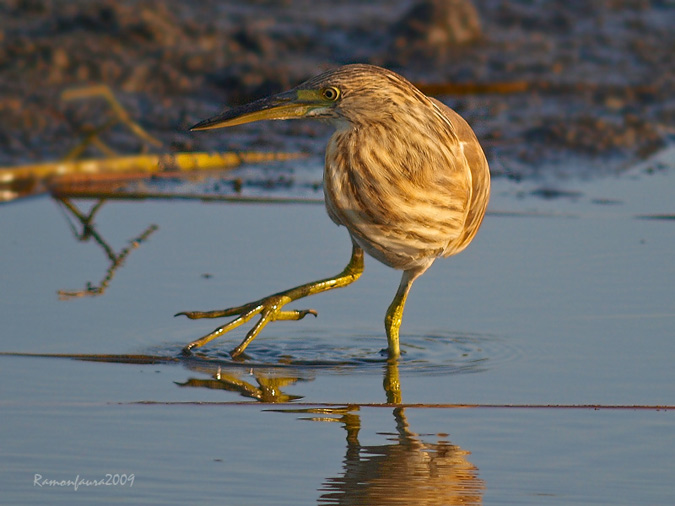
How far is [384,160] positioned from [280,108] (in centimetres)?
39

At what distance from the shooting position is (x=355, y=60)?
10.4 m

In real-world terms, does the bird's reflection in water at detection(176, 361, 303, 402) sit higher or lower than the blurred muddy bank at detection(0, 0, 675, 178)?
lower

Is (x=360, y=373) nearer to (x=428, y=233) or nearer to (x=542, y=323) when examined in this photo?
(x=428, y=233)

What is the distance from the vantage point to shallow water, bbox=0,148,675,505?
3584 millimetres

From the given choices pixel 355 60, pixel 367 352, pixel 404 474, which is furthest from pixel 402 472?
pixel 355 60

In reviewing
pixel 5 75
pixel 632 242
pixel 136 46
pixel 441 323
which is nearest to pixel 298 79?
pixel 136 46

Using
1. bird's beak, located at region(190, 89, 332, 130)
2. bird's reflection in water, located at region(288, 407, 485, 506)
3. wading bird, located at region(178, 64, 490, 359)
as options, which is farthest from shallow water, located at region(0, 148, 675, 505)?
bird's beak, located at region(190, 89, 332, 130)

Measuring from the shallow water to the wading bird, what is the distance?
394mm

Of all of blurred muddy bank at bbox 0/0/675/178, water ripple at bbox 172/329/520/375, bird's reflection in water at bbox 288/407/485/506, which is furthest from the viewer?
blurred muddy bank at bbox 0/0/675/178

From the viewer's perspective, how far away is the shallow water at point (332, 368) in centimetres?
358

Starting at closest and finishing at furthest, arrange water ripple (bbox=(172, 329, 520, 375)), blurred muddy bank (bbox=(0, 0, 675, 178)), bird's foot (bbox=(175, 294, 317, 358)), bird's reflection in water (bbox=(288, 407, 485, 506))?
bird's reflection in water (bbox=(288, 407, 485, 506))
water ripple (bbox=(172, 329, 520, 375))
bird's foot (bbox=(175, 294, 317, 358))
blurred muddy bank (bbox=(0, 0, 675, 178))
